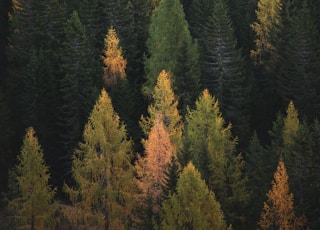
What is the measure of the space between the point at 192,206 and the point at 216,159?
17.7 ft

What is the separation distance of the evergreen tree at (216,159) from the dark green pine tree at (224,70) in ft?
27.5

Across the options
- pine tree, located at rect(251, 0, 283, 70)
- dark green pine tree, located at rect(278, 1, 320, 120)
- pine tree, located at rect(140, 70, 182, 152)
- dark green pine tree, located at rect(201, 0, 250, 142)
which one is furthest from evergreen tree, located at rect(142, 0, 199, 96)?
A: pine tree, located at rect(251, 0, 283, 70)

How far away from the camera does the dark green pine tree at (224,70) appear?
46556 millimetres

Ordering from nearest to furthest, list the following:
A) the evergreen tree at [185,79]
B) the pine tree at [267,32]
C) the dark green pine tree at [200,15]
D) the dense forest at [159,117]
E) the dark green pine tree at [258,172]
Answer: the dense forest at [159,117] → the dark green pine tree at [258,172] → the evergreen tree at [185,79] → the pine tree at [267,32] → the dark green pine tree at [200,15]

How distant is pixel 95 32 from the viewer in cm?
5494

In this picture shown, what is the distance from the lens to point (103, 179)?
36719 mm

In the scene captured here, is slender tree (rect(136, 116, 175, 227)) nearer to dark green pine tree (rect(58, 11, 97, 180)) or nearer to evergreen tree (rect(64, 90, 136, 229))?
evergreen tree (rect(64, 90, 136, 229))

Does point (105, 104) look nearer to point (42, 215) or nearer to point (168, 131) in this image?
point (168, 131)

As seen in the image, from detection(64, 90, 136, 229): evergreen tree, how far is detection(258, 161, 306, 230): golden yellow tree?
30.7ft

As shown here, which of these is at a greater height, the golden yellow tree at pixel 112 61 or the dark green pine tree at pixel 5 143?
the golden yellow tree at pixel 112 61

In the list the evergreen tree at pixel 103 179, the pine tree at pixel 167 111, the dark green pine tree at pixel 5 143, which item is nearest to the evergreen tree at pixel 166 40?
the pine tree at pixel 167 111

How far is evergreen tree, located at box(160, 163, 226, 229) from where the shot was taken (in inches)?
1217

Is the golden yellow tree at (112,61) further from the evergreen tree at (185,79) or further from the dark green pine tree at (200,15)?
the dark green pine tree at (200,15)

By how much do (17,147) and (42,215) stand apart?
11.1 meters
